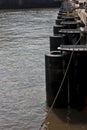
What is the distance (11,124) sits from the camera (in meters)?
14.7

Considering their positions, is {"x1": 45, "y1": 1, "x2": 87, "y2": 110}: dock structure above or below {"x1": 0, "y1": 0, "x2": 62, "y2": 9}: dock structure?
above

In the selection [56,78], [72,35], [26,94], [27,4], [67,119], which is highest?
[72,35]

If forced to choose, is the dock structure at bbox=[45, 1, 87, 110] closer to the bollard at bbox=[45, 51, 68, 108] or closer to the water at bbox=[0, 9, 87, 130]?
the bollard at bbox=[45, 51, 68, 108]

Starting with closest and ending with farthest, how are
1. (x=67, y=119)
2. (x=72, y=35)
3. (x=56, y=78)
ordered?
(x=67, y=119) → (x=56, y=78) → (x=72, y=35)

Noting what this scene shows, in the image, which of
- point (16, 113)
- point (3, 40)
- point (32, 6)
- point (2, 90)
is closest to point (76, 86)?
point (16, 113)

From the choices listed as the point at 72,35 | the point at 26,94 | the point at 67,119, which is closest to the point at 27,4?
the point at 72,35

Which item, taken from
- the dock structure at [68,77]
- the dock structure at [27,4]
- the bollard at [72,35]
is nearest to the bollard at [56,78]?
the dock structure at [68,77]

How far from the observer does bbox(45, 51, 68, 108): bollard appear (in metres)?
15.6

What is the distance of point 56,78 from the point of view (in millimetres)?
15703

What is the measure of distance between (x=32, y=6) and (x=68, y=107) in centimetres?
7335

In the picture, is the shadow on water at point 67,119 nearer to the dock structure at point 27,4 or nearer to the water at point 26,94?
the water at point 26,94

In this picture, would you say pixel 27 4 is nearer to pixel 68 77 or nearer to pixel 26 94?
pixel 26 94

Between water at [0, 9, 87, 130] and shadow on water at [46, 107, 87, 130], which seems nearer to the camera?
shadow on water at [46, 107, 87, 130]

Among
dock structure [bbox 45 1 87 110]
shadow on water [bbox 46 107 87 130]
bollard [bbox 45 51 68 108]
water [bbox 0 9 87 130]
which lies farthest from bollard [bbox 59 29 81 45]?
shadow on water [bbox 46 107 87 130]
